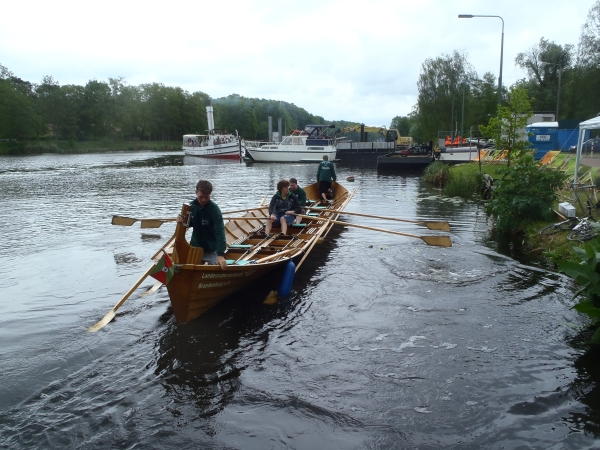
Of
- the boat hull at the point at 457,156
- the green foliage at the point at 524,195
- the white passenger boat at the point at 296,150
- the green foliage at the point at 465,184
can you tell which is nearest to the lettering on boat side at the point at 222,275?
the green foliage at the point at 524,195

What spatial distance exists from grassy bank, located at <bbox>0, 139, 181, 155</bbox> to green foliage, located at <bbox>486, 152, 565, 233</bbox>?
6914cm

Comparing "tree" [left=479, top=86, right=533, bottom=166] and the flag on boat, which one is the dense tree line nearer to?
"tree" [left=479, top=86, right=533, bottom=166]

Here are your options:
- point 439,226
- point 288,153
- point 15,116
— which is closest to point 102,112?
point 15,116

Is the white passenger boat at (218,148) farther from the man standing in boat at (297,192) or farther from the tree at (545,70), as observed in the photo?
the man standing in boat at (297,192)

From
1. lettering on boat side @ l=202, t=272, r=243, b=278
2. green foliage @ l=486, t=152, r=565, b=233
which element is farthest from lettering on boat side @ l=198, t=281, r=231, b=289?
green foliage @ l=486, t=152, r=565, b=233

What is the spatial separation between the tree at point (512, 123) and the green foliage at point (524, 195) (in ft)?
18.3

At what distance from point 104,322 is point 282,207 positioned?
547 cm

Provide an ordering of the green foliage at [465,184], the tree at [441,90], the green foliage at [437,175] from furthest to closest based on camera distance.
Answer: the tree at [441,90] → the green foliage at [437,175] → the green foliage at [465,184]

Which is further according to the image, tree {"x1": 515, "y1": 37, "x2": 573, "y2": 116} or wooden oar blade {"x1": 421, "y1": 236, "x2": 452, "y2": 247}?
tree {"x1": 515, "y1": 37, "x2": 573, "y2": 116}

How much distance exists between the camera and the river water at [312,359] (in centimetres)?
495

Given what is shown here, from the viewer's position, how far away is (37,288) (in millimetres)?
9039

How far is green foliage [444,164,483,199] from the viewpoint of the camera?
70.6ft

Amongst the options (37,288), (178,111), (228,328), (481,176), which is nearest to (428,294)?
(228,328)

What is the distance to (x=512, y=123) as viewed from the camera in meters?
18.1
